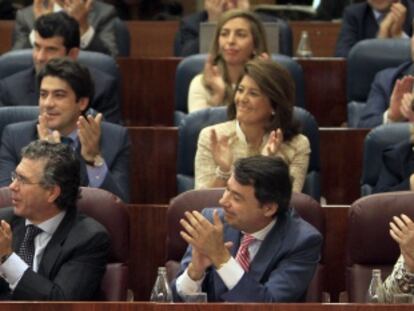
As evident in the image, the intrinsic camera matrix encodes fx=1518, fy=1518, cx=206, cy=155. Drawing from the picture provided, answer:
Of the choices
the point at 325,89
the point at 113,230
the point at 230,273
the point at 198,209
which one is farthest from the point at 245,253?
the point at 325,89

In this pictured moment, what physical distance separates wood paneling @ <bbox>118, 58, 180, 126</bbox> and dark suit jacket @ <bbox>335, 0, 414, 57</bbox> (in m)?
0.72

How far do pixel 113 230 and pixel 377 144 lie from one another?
961 millimetres

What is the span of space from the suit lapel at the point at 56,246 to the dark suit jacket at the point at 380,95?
1540mm

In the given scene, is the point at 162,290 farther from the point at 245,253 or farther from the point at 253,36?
the point at 253,36

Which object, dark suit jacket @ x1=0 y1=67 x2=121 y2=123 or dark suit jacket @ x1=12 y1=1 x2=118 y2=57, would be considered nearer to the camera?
dark suit jacket @ x1=0 y1=67 x2=121 y2=123

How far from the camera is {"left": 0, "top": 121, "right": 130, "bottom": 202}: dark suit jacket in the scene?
4.07 meters

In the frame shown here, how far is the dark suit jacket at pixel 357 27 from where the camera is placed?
19.0 feet

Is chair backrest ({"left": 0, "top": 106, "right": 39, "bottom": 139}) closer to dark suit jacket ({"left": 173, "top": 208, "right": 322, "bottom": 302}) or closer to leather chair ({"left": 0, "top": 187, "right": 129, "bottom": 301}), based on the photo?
leather chair ({"left": 0, "top": 187, "right": 129, "bottom": 301})

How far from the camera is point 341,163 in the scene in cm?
475

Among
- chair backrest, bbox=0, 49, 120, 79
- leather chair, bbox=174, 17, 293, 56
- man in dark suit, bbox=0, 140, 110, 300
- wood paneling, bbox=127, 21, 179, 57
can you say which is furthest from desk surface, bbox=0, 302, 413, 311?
wood paneling, bbox=127, 21, 179, 57

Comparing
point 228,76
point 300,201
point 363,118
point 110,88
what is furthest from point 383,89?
point 300,201

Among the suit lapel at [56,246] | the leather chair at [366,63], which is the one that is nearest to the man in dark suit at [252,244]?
the suit lapel at [56,246]

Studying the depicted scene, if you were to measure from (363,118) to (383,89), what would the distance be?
118 millimetres

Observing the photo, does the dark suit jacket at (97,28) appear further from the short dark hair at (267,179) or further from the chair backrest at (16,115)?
the short dark hair at (267,179)
